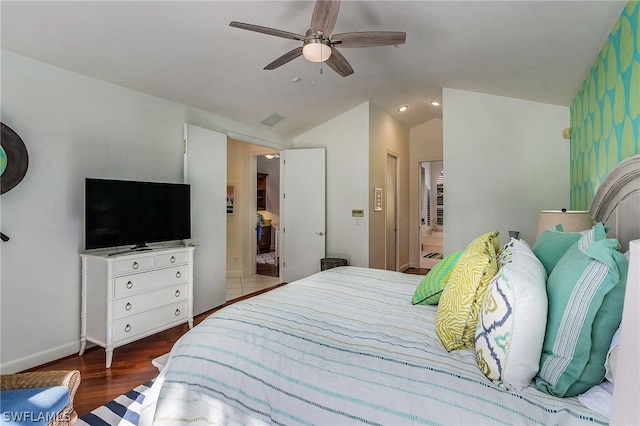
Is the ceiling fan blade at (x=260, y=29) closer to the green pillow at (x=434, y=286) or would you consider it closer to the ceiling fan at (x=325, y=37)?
the ceiling fan at (x=325, y=37)

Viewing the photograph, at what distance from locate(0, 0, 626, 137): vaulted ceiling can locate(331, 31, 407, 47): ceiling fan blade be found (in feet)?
1.41

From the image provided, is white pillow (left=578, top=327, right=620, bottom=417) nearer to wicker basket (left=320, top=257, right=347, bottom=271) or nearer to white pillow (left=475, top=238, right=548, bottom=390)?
white pillow (left=475, top=238, right=548, bottom=390)

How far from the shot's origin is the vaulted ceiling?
214 cm

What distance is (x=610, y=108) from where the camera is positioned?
1941mm

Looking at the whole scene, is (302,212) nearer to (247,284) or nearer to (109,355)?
(247,284)

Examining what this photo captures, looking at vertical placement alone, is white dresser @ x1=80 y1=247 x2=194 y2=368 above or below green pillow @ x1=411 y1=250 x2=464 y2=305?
below

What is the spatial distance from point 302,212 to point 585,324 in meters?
4.28

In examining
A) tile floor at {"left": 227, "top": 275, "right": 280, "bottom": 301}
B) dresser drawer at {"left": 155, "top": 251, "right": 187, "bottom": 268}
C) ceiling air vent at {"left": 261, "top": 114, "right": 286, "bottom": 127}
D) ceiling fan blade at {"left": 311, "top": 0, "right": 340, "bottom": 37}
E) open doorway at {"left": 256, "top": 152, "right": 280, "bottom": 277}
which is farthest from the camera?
open doorway at {"left": 256, "top": 152, "right": 280, "bottom": 277}

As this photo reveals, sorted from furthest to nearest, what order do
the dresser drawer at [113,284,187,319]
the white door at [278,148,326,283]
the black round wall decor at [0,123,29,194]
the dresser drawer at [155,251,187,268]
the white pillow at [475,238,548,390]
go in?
the white door at [278,148,326,283], the dresser drawer at [155,251,187,268], the dresser drawer at [113,284,187,319], the black round wall decor at [0,123,29,194], the white pillow at [475,238,548,390]

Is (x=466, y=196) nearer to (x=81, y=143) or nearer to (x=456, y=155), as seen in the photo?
(x=456, y=155)

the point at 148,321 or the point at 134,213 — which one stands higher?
the point at 134,213

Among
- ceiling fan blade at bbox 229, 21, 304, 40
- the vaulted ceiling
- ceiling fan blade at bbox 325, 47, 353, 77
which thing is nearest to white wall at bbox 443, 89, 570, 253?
the vaulted ceiling

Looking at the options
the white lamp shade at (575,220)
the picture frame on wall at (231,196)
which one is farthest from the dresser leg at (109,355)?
the white lamp shade at (575,220)

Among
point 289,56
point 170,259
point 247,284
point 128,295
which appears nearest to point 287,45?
point 289,56
